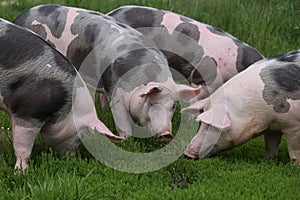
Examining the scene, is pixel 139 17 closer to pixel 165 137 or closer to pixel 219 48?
pixel 219 48

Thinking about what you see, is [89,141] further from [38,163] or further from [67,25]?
[67,25]

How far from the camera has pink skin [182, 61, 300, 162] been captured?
16.4 ft

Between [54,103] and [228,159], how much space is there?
1537 mm

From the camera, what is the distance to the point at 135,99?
5.24 meters

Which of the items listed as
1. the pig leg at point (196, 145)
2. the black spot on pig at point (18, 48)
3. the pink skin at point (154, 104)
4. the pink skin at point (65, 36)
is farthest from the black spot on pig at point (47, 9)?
the pig leg at point (196, 145)

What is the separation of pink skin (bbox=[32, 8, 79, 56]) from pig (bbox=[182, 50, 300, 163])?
146 centimetres

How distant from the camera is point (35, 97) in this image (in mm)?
4488

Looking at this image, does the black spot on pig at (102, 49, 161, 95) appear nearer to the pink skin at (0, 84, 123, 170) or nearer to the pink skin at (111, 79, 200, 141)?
the pink skin at (111, 79, 200, 141)

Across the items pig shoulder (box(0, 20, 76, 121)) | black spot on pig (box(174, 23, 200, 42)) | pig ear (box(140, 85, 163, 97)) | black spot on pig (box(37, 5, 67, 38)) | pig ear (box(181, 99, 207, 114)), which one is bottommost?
black spot on pig (box(174, 23, 200, 42))

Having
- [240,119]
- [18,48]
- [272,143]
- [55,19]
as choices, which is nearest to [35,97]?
[18,48]

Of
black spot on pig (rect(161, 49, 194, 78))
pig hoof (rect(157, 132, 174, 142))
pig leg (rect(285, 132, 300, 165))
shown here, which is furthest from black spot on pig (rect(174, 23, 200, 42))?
pig leg (rect(285, 132, 300, 165))

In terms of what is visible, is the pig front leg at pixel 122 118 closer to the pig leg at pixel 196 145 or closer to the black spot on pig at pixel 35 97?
the pig leg at pixel 196 145

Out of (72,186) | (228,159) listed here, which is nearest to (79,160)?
(72,186)

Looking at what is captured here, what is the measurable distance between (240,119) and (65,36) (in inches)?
76.4
